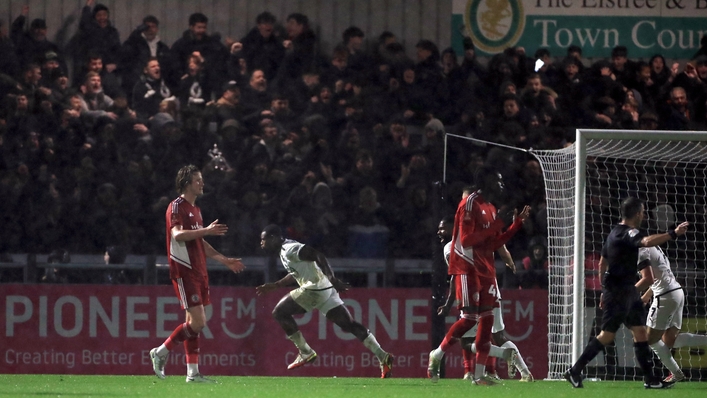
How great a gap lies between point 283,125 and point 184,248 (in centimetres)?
515

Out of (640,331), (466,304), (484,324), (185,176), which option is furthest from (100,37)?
(640,331)

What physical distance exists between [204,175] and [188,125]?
750mm

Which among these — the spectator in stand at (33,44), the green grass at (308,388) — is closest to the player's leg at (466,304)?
the green grass at (308,388)

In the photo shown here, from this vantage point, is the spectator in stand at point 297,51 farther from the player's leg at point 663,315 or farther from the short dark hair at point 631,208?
the short dark hair at point 631,208

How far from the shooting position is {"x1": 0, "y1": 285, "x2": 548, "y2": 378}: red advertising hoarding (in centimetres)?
1333

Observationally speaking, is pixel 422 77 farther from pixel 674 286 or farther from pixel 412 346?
pixel 674 286

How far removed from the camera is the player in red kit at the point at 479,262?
10.1m

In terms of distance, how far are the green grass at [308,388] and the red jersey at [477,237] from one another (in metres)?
1.06

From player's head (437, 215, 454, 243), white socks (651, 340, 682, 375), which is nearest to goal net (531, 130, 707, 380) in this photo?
white socks (651, 340, 682, 375)

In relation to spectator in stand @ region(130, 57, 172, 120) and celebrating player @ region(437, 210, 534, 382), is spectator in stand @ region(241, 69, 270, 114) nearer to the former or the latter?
spectator in stand @ region(130, 57, 172, 120)

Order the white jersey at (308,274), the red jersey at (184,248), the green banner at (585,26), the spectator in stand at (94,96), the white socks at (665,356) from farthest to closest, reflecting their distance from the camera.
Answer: the green banner at (585,26) < the spectator in stand at (94,96) < the white jersey at (308,274) < the white socks at (665,356) < the red jersey at (184,248)

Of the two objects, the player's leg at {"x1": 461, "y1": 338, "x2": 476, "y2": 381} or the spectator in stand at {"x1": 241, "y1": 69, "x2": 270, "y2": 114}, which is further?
the spectator in stand at {"x1": 241, "y1": 69, "x2": 270, "y2": 114}

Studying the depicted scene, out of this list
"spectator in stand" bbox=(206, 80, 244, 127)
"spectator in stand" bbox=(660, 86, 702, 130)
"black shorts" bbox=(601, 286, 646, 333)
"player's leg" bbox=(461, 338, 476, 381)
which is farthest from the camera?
"spectator in stand" bbox=(660, 86, 702, 130)

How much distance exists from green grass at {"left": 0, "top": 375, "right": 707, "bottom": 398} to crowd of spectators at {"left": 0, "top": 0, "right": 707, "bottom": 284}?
271cm
